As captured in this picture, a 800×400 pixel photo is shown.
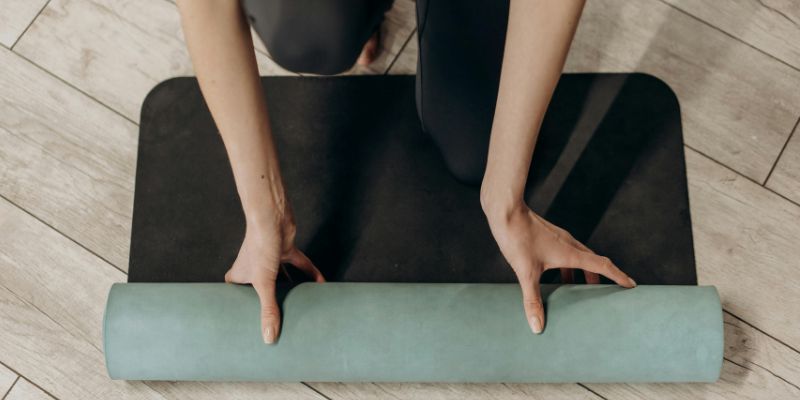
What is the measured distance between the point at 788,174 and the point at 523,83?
69 cm

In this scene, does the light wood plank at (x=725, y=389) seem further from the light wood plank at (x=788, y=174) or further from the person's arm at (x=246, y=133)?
the person's arm at (x=246, y=133)

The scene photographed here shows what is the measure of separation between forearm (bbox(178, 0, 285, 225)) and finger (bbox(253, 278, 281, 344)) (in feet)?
0.29

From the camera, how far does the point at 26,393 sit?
119 cm

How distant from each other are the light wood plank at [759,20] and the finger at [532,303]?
722 millimetres

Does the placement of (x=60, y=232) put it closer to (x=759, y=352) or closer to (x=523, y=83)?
(x=523, y=83)

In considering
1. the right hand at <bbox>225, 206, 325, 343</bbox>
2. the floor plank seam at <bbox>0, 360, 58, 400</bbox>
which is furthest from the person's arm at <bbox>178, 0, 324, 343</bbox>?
the floor plank seam at <bbox>0, 360, 58, 400</bbox>

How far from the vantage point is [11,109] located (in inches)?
53.8

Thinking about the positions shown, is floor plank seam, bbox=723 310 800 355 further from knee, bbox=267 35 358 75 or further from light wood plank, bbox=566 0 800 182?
knee, bbox=267 35 358 75

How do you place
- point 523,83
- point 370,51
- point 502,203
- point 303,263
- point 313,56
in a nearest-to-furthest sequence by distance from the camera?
point 523,83
point 502,203
point 303,263
point 313,56
point 370,51

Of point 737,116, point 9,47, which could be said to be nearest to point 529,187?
point 737,116

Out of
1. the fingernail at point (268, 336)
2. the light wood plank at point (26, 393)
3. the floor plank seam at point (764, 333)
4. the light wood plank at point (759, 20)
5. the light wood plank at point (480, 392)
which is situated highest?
the light wood plank at point (759, 20)

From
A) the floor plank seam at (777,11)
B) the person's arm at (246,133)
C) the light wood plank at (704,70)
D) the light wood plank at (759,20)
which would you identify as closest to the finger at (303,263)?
the person's arm at (246,133)

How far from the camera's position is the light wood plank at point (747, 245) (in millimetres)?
1229

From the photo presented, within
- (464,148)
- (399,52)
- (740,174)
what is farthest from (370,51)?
(740,174)
